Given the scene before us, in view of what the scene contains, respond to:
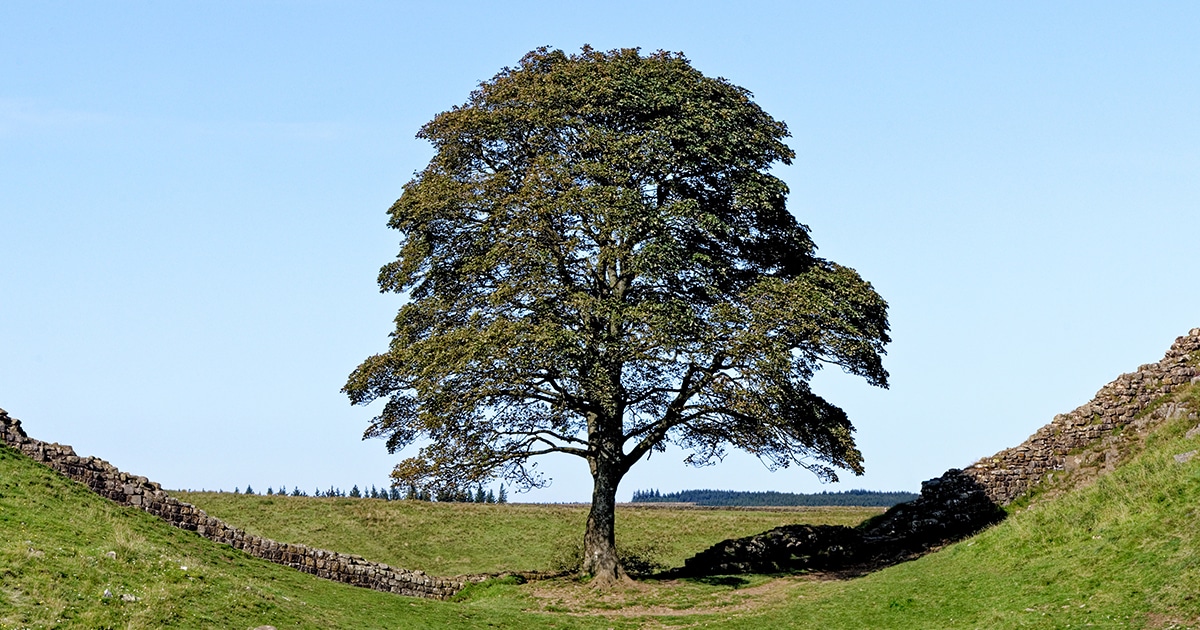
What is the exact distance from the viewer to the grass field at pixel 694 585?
2505 centimetres

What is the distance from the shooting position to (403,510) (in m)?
55.9

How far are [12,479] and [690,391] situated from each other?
2074cm

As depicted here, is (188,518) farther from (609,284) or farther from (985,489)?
(985,489)

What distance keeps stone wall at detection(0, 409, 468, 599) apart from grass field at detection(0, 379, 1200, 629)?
0.73 meters

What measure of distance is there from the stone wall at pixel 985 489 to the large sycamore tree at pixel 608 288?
493 centimetres

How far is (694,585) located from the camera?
1519 inches

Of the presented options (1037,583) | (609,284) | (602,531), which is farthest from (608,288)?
(1037,583)

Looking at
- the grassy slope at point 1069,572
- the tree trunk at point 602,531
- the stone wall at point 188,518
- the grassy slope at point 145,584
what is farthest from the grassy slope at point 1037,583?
the stone wall at point 188,518

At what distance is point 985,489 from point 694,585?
12.8 meters

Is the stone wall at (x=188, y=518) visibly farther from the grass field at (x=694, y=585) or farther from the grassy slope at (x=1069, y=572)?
the grassy slope at (x=1069, y=572)

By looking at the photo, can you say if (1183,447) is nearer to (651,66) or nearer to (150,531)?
(651,66)

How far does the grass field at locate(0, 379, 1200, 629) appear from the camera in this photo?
25.0m

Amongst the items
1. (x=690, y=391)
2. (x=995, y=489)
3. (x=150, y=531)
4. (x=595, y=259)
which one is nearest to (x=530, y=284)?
(x=595, y=259)

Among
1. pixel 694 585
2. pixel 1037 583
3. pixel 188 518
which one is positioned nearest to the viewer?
pixel 1037 583
